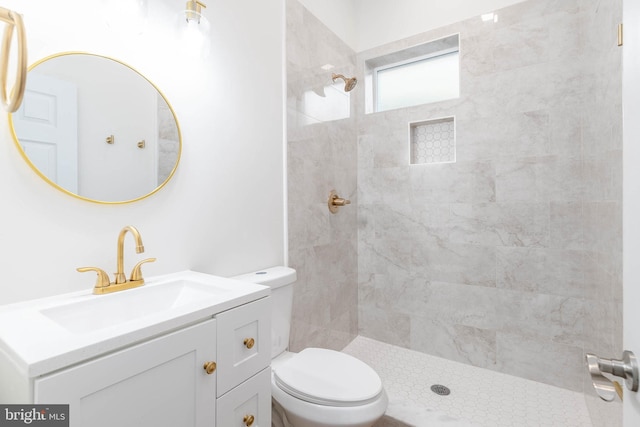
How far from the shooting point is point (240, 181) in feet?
4.90

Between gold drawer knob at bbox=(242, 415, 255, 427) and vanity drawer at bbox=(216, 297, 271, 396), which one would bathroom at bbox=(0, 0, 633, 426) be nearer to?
vanity drawer at bbox=(216, 297, 271, 396)

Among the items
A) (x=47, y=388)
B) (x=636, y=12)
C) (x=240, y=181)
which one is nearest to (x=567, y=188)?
(x=636, y=12)

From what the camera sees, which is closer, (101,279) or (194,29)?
(101,279)

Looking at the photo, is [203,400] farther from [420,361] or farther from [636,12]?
[420,361]

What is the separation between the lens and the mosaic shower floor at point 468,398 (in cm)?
155

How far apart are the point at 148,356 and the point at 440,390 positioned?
5.67 ft

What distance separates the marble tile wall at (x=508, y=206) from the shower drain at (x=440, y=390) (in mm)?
332

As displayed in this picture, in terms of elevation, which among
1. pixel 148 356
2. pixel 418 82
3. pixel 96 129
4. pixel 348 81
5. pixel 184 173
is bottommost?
pixel 148 356

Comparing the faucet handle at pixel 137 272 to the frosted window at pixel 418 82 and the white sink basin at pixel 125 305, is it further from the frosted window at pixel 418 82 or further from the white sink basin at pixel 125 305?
the frosted window at pixel 418 82

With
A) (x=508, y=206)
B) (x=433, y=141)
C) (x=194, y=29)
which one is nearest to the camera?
(x=194, y=29)

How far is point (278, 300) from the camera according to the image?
145cm

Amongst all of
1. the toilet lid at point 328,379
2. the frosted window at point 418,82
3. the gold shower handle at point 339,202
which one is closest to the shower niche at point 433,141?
the frosted window at point 418,82

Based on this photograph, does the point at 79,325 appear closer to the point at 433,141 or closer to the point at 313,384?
the point at 313,384

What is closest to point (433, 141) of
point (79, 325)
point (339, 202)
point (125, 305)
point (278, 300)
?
point (339, 202)
